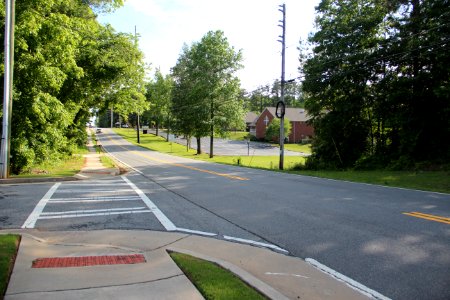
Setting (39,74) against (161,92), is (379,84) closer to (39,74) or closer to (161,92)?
(39,74)

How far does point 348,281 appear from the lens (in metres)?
5.04

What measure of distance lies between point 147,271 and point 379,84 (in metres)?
25.0

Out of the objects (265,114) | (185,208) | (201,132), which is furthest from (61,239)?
(265,114)

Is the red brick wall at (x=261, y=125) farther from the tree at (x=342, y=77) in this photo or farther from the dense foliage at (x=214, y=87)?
the tree at (x=342, y=77)

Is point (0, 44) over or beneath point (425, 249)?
over

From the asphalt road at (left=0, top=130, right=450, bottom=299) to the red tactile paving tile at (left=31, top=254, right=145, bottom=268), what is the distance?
2.14m

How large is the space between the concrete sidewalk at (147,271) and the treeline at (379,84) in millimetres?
17701

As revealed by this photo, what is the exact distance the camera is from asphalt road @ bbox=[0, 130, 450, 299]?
546cm

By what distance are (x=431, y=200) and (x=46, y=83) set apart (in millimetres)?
16241

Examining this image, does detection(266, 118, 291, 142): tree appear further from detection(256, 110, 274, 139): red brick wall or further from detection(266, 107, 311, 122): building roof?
detection(256, 110, 274, 139): red brick wall

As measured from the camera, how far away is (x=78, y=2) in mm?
27172

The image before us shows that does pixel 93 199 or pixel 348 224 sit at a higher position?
pixel 348 224

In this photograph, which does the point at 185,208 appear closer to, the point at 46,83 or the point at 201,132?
the point at 46,83

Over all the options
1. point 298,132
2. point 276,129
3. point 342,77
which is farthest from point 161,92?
point 342,77
